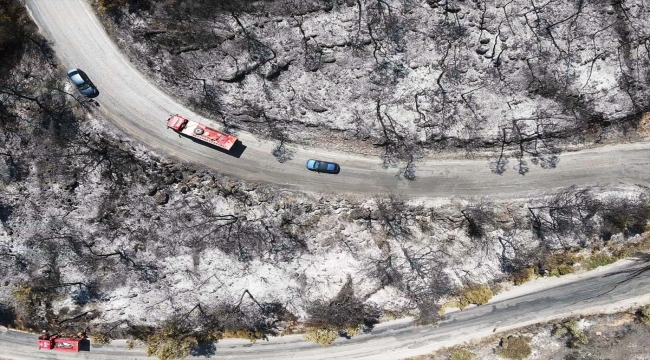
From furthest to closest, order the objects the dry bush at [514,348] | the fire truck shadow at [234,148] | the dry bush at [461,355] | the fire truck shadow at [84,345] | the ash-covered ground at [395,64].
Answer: the fire truck shadow at [84,345], the dry bush at [461,355], the dry bush at [514,348], the fire truck shadow at [234,148], the ash-covered ground at [395,64]

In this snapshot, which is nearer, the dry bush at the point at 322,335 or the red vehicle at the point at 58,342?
the red vehicle at the point at 58,342

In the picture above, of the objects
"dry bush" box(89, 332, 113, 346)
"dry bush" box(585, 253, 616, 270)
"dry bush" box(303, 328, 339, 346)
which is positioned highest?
"dry bush" box(585, 253, 616, 270)

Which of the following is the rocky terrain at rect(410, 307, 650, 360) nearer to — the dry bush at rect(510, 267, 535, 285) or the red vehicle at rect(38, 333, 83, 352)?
the dry bush at rect(510, 267, 535, 285)

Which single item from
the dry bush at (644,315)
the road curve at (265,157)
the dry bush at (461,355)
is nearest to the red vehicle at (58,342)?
the road curve at (265,157)

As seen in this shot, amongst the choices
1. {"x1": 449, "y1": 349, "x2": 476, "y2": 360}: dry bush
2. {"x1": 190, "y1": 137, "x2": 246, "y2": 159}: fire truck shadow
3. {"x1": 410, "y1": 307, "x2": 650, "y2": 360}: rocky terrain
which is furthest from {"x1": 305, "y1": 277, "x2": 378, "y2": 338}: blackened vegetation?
{"x1": 190, "y1": 137, "x2": 246, "y2": 159}: fire truck shadow

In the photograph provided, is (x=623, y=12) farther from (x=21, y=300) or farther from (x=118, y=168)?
(x=21, y=300)

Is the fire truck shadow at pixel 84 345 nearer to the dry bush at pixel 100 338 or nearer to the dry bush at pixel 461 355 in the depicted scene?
the dry bush at pixel 100 338

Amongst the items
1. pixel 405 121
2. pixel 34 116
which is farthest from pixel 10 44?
pixel 405 121
